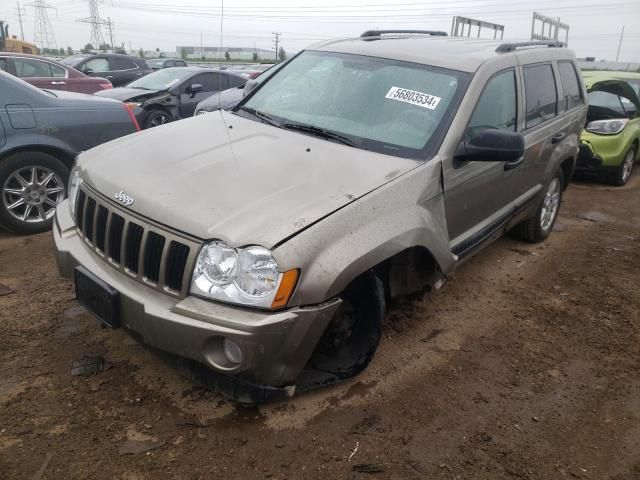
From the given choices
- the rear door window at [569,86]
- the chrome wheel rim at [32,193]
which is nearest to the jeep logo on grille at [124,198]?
the chrome wheel rim at [32,193]

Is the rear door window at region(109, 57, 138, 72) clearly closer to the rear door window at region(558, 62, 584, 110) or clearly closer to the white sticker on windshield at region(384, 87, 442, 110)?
the rear door window at region(558, 62, 584, 110)

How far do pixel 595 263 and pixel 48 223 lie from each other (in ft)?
16.5

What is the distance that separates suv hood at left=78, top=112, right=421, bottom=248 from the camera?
7.45 ft

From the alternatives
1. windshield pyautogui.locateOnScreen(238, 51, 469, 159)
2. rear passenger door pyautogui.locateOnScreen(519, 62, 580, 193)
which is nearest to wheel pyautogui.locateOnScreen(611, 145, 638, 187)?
rear passenger door pyautogui.locateOnScreen(519, 62, 580, 193)

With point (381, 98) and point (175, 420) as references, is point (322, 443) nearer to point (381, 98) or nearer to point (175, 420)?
point (175, 420)

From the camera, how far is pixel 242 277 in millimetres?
2174

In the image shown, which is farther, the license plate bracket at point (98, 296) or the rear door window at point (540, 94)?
the rear door window at point (540, 94)

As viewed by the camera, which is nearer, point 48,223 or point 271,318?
point 271,318

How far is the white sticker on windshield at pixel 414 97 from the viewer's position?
10.4ft

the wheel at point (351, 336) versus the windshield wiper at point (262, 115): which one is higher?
the windshield wiper at point (262, 115)

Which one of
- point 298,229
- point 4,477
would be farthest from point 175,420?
point 298,229

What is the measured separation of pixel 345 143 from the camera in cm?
303

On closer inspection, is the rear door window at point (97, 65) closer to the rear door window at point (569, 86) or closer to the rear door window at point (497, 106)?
the rear door window at point (569, 86)

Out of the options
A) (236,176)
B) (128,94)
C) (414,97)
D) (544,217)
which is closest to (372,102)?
(414,97)
